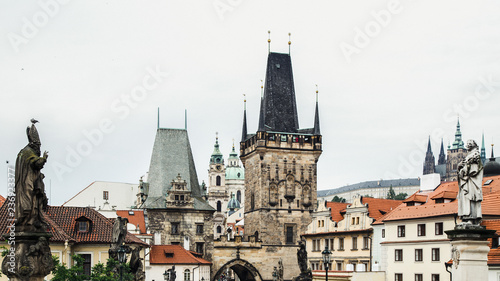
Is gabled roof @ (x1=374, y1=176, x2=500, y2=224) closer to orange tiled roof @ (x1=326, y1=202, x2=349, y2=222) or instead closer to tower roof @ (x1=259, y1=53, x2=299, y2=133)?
orange tiled roof @ (x1=326, y1=202, x2=349, y2=222)

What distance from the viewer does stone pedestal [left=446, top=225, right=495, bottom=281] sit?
43.0ft

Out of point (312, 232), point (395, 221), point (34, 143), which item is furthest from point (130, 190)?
point (34, 143)

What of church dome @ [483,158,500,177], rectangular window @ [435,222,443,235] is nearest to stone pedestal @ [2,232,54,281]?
rectangular window @ [435,222,443,235]

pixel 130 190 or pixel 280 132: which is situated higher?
pixel 280 132

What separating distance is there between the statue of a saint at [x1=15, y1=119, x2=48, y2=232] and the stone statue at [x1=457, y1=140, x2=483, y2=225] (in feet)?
26.5

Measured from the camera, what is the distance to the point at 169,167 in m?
76.4

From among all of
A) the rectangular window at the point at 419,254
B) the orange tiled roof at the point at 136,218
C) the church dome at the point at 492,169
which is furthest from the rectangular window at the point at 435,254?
the orange tiled roof at the point at 136,218

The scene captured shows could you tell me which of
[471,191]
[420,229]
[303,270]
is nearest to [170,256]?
[420,229]

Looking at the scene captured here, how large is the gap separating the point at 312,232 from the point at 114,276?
42.8m

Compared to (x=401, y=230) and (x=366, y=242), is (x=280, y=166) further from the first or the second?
(x=401, y=230)

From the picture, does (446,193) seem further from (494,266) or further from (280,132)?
(280,132)

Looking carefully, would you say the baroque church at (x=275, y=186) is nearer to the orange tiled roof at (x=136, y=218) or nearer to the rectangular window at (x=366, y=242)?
the orange tiled roof at (x=136, y=218)

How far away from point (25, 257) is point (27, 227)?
0.52 m

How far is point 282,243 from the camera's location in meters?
76.2
